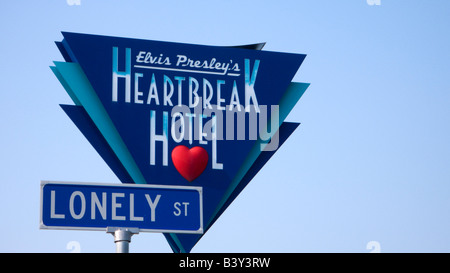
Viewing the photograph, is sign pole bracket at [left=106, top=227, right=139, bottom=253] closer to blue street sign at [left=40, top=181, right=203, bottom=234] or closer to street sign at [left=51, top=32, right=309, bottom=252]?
blue street sign at [left=40, top=181, right=203, bottom=234]

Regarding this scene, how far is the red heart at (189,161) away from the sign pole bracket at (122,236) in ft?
15.1

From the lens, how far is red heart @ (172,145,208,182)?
1248cm

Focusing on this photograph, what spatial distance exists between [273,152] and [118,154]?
2510 mm

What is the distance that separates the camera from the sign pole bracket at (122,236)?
7758 mm

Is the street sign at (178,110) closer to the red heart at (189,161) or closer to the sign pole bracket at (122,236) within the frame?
the red heart at (189,161)

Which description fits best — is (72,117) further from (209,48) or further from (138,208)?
(138,208)

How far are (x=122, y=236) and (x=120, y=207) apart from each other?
0.31m

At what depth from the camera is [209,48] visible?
13.2m

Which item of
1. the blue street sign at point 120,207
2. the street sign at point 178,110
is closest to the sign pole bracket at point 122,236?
the blue street sign at point 120,207

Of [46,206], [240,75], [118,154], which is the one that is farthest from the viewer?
[240,75]

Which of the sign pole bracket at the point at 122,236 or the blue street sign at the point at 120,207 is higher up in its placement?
the blue street sign at the point at 120,207

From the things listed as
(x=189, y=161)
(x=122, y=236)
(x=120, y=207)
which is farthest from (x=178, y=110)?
(x=122, y=236)

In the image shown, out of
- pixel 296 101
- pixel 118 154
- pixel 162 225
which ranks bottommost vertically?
pixel 162 225

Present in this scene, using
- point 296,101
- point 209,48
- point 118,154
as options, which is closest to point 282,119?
point 296,101
